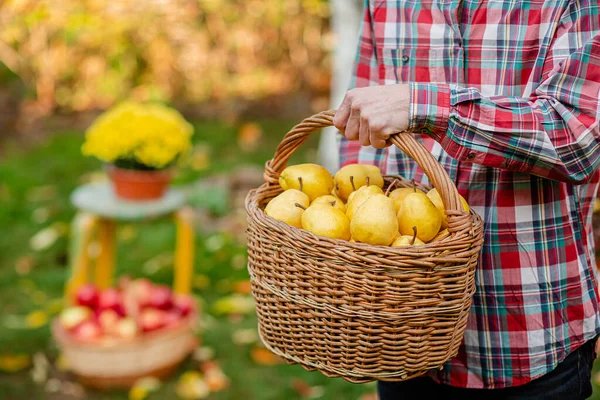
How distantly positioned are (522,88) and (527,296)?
44cm

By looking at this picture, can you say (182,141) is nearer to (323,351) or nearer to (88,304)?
(88,304)

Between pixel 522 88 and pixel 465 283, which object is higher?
pixel 522 88

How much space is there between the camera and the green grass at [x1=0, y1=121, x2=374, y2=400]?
2.86 m


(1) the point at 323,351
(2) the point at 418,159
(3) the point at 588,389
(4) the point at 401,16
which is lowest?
(3) the point at 588,389

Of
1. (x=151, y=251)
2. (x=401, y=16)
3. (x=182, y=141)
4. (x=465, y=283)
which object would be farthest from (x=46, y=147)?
(x=465, y=283)

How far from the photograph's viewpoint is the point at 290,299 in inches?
46.3

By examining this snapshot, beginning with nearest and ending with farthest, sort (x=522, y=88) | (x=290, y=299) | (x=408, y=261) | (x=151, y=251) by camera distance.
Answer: (x=408, y=261), (x=290, y=299), (x=522, y=88), (x=151, y=251)

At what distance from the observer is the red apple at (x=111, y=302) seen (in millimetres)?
2916

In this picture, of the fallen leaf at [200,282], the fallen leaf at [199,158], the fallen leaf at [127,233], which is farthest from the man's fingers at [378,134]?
the fallen leaf at [199,158]

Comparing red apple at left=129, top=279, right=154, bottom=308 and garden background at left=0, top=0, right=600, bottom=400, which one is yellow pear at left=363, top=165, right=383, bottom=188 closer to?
garden background at left=0, top=0, right=600, bottom=400

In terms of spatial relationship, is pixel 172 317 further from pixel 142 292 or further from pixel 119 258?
pixel 119 258

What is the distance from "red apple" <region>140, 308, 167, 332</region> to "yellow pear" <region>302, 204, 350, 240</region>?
74.8 inches

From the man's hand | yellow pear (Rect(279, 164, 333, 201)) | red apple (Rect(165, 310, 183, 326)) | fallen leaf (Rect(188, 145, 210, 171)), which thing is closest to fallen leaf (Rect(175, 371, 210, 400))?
red apple (Rect(165, 310, 183, 326))

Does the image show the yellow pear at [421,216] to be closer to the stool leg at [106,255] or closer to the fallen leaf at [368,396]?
the fallen leaf at [368,396]
